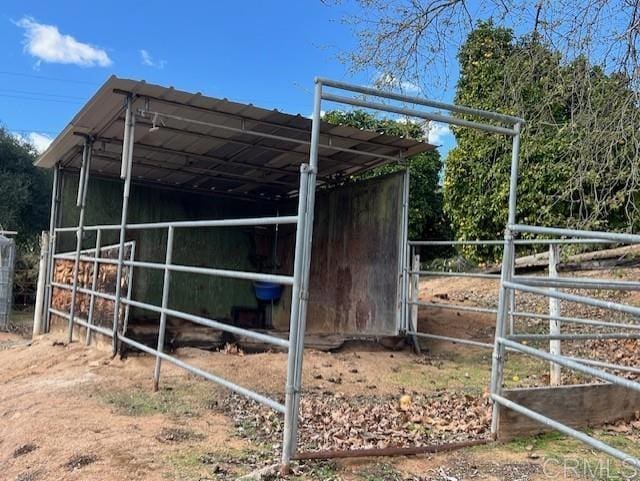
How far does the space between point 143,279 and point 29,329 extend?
279 cm

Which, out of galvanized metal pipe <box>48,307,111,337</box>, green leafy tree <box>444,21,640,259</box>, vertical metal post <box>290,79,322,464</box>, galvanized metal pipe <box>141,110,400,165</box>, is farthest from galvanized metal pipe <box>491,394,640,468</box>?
galvanized metal pipe <box>48,307,111,337</box>

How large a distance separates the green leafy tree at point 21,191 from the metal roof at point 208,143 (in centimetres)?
815

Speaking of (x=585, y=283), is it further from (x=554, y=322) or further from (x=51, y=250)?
(x=51, y=250)

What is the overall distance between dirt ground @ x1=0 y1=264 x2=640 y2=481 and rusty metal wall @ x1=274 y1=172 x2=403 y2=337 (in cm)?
86

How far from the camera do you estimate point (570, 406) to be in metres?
3.33

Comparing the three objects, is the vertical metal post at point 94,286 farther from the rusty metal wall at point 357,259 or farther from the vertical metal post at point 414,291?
the vertical metal post at point 414,291

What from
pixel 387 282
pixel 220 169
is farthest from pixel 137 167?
pixel 387 282

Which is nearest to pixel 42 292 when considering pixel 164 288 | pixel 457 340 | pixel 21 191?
pixel 164 288

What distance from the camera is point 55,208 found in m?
7.88

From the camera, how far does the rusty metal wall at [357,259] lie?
679 cm

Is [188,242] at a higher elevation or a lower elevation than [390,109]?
lower

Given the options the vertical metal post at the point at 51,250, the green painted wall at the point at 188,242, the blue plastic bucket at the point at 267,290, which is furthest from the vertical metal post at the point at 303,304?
the blue plastic bucket at the point at 267,290

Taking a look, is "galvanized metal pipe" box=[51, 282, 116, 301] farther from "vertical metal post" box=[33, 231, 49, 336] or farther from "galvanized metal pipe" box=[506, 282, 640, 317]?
"galvanized metal pipe" box=[506, 282, 640, 317]

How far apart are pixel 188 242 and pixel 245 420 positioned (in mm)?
5975
